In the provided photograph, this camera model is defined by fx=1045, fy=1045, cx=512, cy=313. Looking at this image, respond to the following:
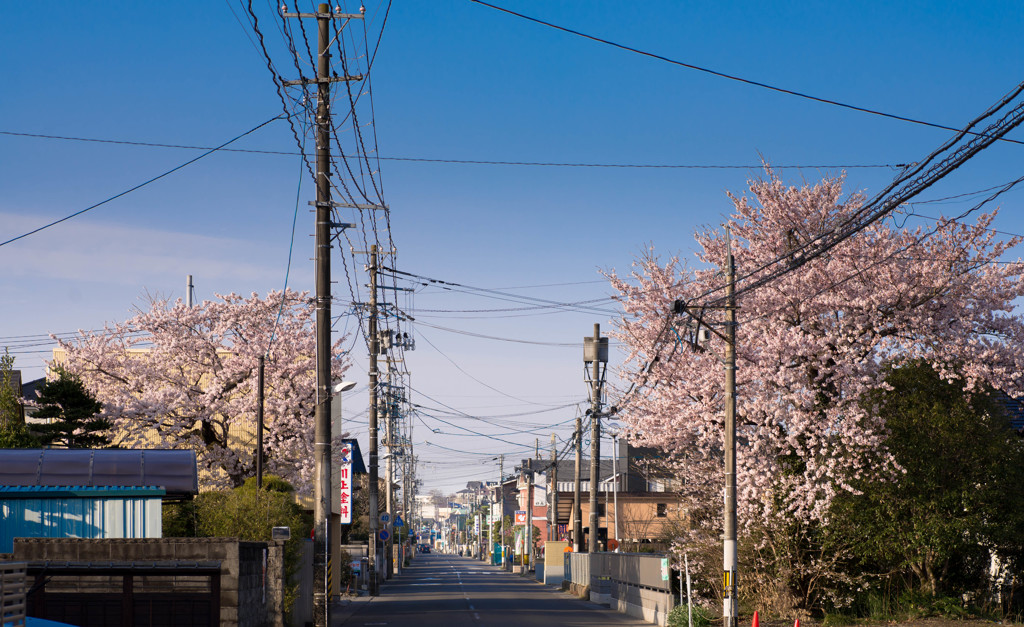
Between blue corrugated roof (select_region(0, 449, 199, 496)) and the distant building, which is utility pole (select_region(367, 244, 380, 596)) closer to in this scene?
blue corrugated roof (select_region(0, 449, 199, 496))

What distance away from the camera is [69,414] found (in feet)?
120

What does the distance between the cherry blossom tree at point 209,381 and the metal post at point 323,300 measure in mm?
16858

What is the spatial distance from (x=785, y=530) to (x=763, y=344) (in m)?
5.18

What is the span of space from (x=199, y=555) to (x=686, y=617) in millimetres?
14008


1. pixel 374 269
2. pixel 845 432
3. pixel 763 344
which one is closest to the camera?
pixel 845 432

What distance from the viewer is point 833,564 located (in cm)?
2833

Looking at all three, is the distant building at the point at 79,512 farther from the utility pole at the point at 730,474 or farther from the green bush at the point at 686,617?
the green bush at the point at 686,617

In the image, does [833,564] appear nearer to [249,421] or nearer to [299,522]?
[299,522]

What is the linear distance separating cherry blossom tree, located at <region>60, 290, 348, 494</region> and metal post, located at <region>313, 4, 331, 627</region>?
1686cm

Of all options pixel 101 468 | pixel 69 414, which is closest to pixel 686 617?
pixel 101 468

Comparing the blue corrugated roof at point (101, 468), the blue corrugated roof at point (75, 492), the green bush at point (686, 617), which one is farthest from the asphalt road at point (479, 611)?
the blue corrugated roof at point (75, 492)

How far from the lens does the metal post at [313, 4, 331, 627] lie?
24.6 meters

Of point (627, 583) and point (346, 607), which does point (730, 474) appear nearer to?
point (627, 583)

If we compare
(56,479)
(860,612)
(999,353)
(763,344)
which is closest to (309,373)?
(56,479)
